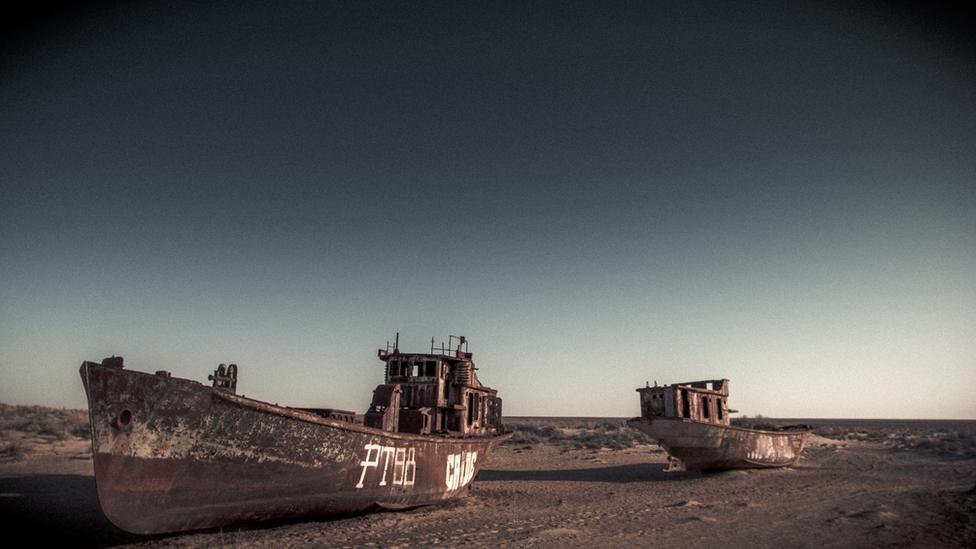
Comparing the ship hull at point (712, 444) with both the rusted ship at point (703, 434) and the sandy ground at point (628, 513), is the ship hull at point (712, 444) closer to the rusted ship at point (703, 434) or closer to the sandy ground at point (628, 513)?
the rusted ship at point (703, 434)

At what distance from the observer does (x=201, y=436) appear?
8031mm

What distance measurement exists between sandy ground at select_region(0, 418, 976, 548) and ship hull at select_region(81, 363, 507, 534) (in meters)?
0.70

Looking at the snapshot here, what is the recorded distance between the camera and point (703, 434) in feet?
61.6

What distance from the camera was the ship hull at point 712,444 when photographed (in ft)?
61.7

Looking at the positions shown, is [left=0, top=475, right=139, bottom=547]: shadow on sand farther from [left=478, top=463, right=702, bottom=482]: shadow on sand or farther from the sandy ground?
[left=478, top=463, right=702, bottom=482]: shadow on sand

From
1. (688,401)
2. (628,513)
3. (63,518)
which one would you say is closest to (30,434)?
(63,518)

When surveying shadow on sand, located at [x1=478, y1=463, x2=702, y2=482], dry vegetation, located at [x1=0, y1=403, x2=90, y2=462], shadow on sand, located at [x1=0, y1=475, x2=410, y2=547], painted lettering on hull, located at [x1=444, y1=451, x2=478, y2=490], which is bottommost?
dry vegetation, located at [x1=0, y1=403, x2=90, y2=462]

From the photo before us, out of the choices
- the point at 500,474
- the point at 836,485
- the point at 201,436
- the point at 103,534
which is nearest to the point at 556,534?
the point at 201,436

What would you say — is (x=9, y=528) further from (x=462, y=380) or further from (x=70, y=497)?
(x=462, y=380)

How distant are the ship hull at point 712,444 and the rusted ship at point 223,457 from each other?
11.7 metres

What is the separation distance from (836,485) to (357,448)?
50.0 feet

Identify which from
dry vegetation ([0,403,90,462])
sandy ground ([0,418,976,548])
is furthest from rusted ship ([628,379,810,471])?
dry vegetation ([0,403,90,462])

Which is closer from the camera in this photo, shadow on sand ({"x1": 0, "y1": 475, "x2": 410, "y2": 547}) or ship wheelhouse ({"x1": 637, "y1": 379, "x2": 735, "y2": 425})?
shadow on sand ({"x1": 0, "y1": 475, "x2": 410, "y2": 547})

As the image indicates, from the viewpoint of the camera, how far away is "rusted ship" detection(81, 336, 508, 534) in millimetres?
7543
